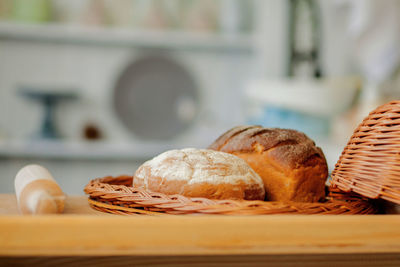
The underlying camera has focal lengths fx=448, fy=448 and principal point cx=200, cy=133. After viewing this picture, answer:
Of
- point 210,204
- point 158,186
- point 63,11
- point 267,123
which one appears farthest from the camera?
point 63,11

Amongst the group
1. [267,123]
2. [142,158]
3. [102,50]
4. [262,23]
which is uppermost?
[262,23]

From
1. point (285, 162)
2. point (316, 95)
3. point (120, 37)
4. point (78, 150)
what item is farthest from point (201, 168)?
point (120, 37)

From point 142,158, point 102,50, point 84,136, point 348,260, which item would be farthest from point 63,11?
point 348,260

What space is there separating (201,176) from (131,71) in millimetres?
2424

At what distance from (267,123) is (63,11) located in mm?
1573

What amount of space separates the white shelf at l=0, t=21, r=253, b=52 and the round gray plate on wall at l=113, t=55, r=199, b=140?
14 centimetres

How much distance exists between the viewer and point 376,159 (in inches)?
22.0

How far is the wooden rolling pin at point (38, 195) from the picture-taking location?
478 millimetres

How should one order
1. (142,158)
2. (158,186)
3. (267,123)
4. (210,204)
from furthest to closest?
(142,158), (267,123), (158,186), (210,204)

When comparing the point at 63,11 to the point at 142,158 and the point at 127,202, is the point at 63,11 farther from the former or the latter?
the point at 127,202

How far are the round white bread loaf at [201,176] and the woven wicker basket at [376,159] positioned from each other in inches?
5.2

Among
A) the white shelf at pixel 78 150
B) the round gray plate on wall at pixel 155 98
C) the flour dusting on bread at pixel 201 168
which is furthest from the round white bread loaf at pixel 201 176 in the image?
the round gray plate on wall at pixel 155 98

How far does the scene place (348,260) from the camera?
0.54m

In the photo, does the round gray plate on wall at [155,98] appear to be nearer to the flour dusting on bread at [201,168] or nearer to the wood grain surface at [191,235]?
the flour dusting on bread at [201,168]
